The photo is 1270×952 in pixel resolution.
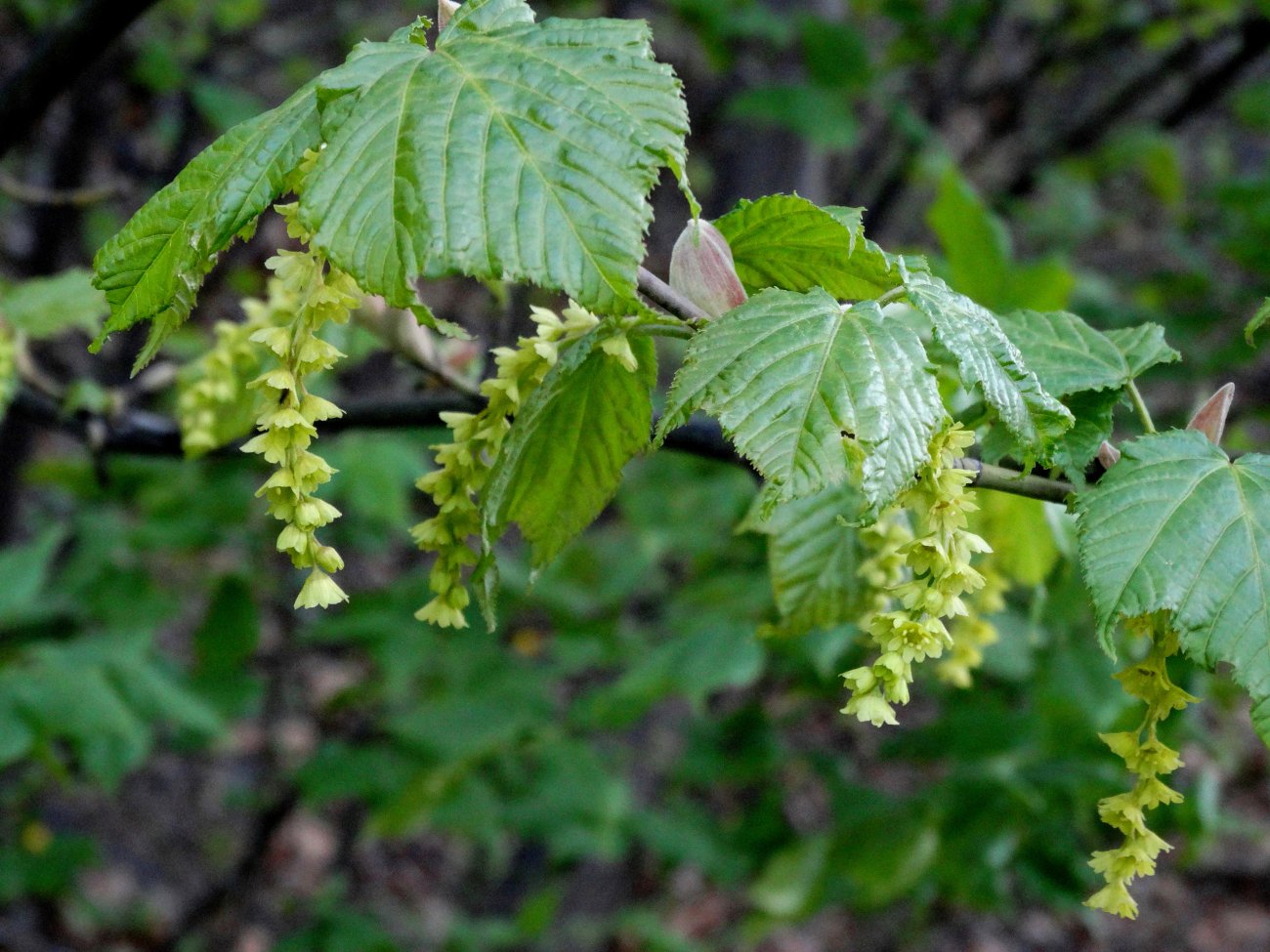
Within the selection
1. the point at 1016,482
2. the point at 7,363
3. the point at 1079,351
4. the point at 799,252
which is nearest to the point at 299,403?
the point at 799,252

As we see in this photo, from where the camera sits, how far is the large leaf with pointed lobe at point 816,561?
3.55 ft

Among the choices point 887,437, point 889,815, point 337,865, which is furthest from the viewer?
point 337,865

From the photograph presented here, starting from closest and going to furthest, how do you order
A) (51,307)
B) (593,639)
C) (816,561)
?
(816,561)
(51,307)
(593,639)

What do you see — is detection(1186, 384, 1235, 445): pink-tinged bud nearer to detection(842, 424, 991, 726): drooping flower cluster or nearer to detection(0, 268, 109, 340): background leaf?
detection(842, 424, 991, 726): drooping flower cluster

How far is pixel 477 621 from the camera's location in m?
2.87

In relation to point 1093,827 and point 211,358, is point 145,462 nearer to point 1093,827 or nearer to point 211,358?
point 211,358

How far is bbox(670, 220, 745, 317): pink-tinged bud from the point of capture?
792mm

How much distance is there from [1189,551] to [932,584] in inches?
6.9

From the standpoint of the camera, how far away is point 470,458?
0.83 meters

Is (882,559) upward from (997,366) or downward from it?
downward

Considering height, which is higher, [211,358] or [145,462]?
[211,358]

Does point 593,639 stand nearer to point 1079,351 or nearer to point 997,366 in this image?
point 1079,351

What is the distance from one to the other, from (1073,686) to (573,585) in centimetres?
126

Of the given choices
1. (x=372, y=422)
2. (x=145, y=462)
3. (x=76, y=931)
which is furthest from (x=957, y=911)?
(x=372, y=422)
